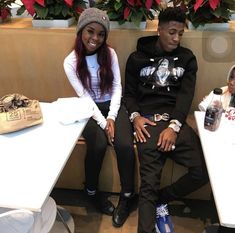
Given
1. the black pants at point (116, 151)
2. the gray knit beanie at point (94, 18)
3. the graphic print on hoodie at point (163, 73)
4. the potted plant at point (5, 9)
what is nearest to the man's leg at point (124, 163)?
the black pants at point (116, 151)

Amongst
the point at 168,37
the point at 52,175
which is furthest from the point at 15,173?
the point at 168,37

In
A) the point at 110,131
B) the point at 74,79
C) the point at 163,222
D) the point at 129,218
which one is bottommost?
the point at 129,218

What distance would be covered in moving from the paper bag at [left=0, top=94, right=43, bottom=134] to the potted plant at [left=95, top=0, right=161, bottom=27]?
811mm

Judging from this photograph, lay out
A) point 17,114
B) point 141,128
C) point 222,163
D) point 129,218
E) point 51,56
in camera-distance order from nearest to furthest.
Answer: point 222,163 → point 17,114 → point 141,128 → point 129,218 → point 51,56

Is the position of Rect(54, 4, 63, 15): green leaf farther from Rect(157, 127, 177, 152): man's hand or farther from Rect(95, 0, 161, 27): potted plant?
Rect(157, 127, 177, 152): man's hand

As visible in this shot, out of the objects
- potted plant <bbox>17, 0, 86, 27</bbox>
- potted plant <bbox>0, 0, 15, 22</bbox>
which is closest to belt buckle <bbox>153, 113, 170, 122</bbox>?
potted plant <bbox>17, 0, 86, 27</bbox>

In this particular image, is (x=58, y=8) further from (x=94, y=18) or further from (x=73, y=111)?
(x=73, y=111)

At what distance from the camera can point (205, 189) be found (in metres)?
1.80

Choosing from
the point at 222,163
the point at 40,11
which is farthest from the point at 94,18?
the point at 222,163

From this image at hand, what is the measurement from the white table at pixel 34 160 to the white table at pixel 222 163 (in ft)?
1.79

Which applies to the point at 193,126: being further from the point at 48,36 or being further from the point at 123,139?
the point at 48,36

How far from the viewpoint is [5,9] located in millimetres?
2014

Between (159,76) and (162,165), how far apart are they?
534 millimetres

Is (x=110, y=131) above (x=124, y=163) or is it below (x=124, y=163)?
above
